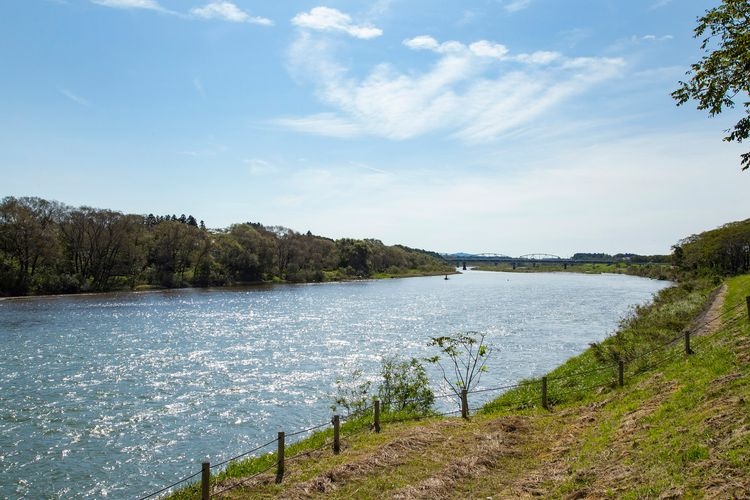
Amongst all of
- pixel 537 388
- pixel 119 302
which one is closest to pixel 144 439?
pixel 537 388

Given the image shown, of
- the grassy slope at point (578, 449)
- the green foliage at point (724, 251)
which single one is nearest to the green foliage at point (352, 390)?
the grassy slope at point (578, 449)

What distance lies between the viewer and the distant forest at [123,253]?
93.1 m

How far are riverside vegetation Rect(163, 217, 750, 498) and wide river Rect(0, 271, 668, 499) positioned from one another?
21.7 feet

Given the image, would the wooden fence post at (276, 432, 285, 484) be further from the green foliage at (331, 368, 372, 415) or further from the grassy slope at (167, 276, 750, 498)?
the green foliage at (331, 368, 372, 415)

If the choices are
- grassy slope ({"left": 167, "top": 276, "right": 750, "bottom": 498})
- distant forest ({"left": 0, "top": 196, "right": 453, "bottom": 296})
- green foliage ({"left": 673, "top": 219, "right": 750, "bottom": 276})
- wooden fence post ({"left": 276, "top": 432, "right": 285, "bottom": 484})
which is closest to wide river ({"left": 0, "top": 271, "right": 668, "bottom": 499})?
wooden fence post ({"left": 276, "top": 432, "right": 285, "bottom": 484})

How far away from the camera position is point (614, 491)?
427 inches

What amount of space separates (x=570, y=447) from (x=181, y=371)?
1216 inches

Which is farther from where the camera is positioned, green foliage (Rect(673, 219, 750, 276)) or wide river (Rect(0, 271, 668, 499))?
green foliage (Rect(673, 219, 750, 276))

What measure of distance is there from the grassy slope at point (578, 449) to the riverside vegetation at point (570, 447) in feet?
0.14

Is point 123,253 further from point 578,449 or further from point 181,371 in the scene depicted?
point 578,449

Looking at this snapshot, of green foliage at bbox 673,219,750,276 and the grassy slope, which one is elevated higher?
green foliage at bbox 673,219,750,276

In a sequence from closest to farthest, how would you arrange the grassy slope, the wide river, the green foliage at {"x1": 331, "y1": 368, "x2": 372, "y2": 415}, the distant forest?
the grassy slope < the wide river < the green foliage at {"x1": 331, "y1": 368, "x2": 372, "y2": 415} < the distant forest

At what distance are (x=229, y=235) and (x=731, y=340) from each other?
140 meters

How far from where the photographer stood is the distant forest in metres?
93.1
